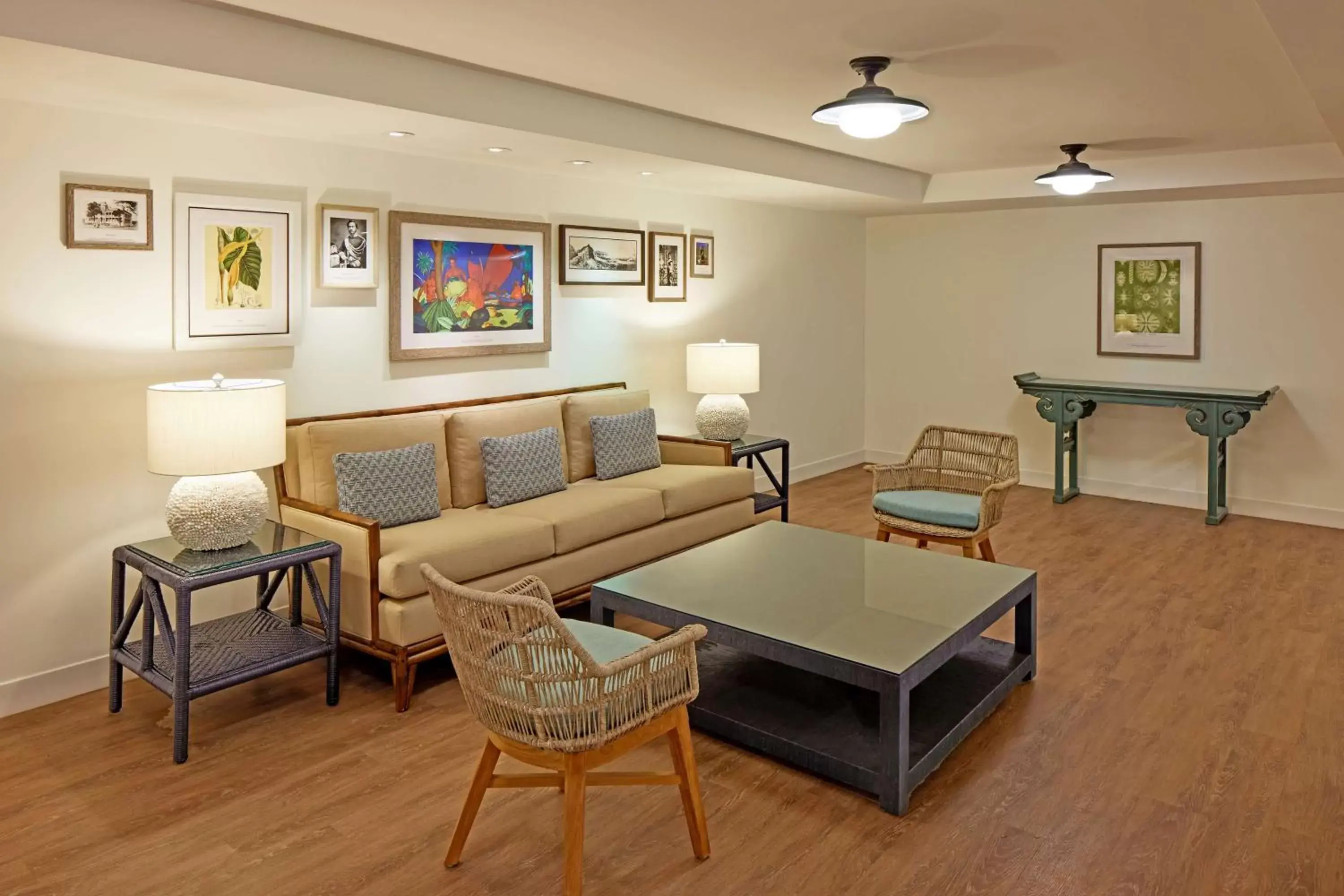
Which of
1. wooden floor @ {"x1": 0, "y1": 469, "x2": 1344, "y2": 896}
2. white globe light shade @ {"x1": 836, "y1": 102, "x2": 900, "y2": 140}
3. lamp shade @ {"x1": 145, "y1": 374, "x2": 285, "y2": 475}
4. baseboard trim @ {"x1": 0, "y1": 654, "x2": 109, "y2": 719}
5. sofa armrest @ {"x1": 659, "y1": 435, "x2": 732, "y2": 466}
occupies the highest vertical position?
white globe light shade @ {"x1": 836, "y1": 102, "x2": 900, "y2": 140}

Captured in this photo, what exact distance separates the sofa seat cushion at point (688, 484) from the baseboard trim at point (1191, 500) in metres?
2.94

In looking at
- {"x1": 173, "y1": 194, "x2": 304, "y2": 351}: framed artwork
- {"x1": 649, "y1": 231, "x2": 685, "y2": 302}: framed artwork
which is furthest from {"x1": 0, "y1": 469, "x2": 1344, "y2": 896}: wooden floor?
{"x1": 649, "y1": 231, "x2": 685, "y2": 302}: framed artwork

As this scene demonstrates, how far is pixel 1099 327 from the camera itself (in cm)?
680

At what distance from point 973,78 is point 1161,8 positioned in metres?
0.90

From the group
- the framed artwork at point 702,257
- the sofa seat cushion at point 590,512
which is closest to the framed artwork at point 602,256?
the framed artwork at point 702,257

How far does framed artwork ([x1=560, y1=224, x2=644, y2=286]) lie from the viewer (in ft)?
17.3

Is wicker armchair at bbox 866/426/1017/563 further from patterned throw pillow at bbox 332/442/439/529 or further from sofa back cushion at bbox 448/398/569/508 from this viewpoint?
patterned throw pillow at bbox 332/442/439/529

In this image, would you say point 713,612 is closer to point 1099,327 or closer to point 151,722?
point 151,722

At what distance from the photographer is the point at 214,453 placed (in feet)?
10.6

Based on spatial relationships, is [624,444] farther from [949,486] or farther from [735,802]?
[735,802]

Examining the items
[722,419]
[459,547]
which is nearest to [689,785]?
[459,547]

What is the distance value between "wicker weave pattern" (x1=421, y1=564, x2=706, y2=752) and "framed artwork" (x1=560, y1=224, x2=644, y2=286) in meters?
3.16

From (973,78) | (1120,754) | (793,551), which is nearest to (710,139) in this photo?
(973,78)

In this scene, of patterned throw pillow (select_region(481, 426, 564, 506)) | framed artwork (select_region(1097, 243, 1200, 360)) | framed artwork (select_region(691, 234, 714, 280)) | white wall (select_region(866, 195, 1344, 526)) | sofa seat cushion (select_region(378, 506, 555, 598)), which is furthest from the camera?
framed artwork (select_region(1097, 243, 1200, 360))
